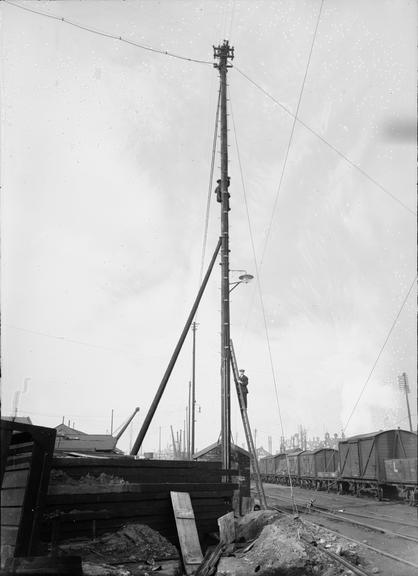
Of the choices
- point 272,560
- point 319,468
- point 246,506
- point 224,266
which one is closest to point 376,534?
point 246,506

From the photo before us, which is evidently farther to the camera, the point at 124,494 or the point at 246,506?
the point at 246,506

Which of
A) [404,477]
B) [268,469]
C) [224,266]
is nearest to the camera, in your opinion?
[224,266]

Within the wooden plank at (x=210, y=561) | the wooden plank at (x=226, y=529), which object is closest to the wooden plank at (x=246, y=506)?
the wooden plank at (x=226, y=529)

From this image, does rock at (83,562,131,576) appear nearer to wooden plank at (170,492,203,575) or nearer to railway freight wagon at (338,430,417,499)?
wooden plank at (170,492,203,575)

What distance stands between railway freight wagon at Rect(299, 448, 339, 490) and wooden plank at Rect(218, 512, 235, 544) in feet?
76.7

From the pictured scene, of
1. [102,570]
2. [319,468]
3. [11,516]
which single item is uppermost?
[11,516]

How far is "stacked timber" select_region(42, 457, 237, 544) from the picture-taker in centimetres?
595

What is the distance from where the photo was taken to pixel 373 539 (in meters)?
11.3

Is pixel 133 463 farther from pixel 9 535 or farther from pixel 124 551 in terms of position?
pixel 9 535

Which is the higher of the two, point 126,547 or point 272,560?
point 126,547

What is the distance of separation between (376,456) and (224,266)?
54.7ft

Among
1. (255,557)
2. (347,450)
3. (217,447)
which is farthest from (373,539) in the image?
(347,450)

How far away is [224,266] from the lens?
12672 millimetres

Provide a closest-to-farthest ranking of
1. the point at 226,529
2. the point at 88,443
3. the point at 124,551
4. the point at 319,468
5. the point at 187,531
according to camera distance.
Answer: the point at 124,551 < the point at 187,531 < the point at 226,529 < the point at 88,443 < the point at 319,468
